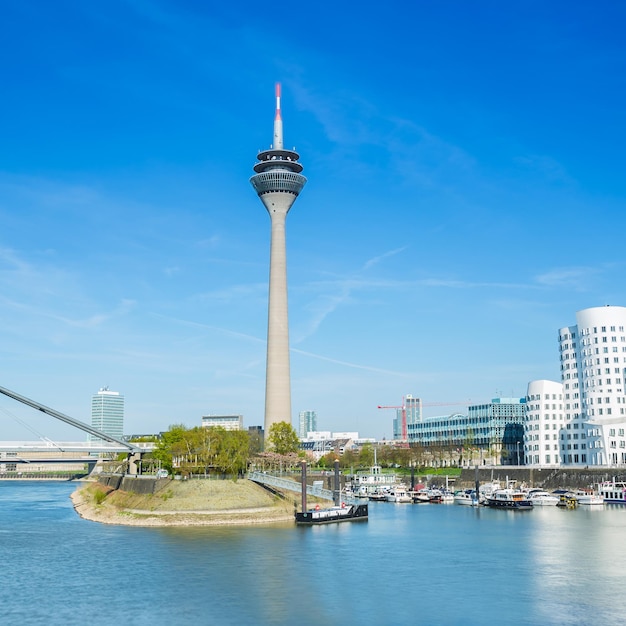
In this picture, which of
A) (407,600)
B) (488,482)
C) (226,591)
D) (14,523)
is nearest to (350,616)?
(407,600)

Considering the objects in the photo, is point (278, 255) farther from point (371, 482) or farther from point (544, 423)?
point (544, 423)

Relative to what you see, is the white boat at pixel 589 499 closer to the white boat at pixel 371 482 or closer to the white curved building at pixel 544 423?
the white boat at pixel 371 482

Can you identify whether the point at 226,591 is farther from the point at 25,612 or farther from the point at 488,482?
the point at 488,482

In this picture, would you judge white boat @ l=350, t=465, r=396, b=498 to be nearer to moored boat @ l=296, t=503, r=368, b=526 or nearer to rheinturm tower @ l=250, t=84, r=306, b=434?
rheinturm tower @ l=250, t=84, r=306, b=434

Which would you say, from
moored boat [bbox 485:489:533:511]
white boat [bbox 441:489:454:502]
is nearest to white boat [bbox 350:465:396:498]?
white boat [bbox 441:489:454:502]

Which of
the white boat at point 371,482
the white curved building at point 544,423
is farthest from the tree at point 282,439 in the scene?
the white curved building at point 544,423

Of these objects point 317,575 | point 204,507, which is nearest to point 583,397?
point 204,507
